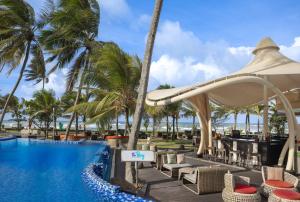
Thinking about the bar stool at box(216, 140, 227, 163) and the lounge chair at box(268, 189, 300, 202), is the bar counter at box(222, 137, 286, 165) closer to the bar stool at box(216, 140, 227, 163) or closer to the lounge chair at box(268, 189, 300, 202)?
the bar stool at box(216, 140, 227, 163)

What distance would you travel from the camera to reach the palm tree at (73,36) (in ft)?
75.4

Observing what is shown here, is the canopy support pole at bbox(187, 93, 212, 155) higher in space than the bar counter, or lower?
higher

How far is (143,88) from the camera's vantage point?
7.82 m

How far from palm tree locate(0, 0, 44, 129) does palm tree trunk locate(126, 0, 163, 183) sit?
59.3 ft

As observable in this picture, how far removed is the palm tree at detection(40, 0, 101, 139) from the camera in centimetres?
2297

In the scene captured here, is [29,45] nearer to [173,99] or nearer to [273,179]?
[173,99]

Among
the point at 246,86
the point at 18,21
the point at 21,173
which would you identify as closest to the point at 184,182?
the point at 21,173

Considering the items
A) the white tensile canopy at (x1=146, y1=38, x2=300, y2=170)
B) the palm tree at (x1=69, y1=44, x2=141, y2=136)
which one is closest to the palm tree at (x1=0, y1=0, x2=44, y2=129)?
the palm tree at (x1=69, y1=44, x2=141, y2=136)

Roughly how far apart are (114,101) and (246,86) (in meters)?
8.05

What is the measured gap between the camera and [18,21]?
23.6 m

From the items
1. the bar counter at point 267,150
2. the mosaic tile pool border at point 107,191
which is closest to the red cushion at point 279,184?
the mosaic tile pool border at point 107,191

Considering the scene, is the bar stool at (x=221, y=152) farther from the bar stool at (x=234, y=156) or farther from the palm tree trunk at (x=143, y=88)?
the palm tree trunk at (x=143, y=88)

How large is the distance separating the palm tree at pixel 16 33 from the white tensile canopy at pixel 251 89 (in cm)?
1518

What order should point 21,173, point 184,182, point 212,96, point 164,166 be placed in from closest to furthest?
point 184,182 → point 164,166 → point 21,173 → point 212,96
